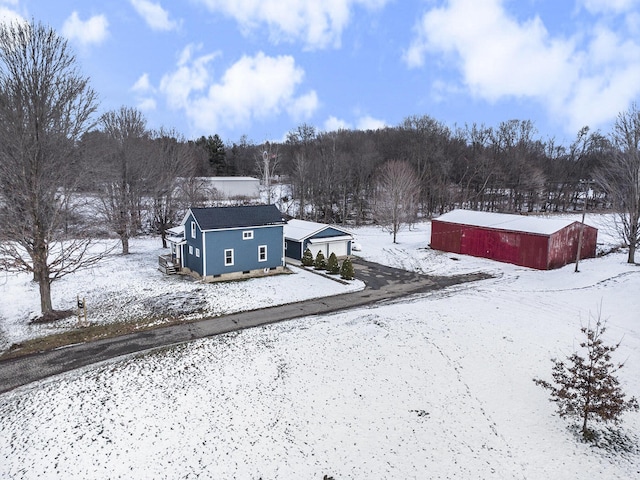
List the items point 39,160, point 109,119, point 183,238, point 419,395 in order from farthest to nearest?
1. point 109,119
2. point 183,238
3. point 39,160
4. point 419,395

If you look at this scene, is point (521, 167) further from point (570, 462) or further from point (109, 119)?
point (570, 462)

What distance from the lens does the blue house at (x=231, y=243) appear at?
26.0m

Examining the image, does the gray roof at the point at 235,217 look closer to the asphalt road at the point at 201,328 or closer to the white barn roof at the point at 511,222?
the asphalt road at the point at 201,328

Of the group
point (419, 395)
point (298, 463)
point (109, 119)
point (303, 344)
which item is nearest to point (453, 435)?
point (419, 395)

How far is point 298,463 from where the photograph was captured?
33.2 ft

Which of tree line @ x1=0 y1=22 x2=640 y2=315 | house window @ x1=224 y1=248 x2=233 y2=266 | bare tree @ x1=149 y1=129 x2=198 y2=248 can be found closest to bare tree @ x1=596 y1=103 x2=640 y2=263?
tree line @ x1=0 y1=22 x2=640 y2=315

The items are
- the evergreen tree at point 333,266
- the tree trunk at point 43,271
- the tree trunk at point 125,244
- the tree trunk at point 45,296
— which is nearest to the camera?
the tree trunk at point 43,271

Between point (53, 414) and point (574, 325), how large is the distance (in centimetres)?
2096

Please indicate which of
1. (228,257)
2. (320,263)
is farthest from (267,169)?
(228,257)

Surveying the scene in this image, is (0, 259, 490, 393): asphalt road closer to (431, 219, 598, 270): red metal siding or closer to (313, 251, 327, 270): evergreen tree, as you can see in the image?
(313, 251, 327, 270): evergreen tree

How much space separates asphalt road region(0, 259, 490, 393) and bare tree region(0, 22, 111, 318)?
4.39 meters

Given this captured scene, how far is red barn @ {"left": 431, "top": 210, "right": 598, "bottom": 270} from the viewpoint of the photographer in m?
30.0

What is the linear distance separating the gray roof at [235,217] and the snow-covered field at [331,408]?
9.98 meters

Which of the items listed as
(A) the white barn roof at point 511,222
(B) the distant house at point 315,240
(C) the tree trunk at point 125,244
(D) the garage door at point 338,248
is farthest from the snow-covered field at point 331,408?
(C) the tree trunk at point 125,244
